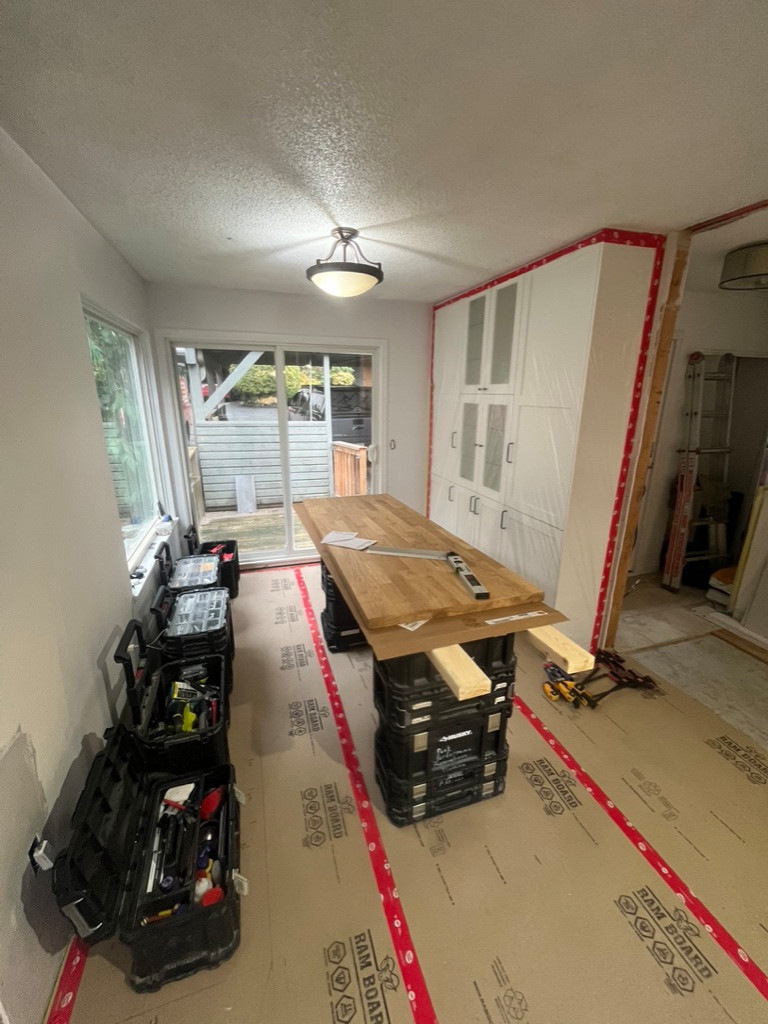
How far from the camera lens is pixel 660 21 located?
2.97 ft

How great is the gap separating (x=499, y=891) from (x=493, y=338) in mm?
3073

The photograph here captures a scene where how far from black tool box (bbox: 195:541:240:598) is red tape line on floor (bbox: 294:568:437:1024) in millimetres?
1396

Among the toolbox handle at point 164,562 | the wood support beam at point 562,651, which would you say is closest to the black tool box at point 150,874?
the wood support beam at point 562,651

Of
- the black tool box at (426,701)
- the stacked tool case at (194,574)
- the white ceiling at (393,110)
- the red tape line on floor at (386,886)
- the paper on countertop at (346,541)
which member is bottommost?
the red tape line on floor at (386,886)

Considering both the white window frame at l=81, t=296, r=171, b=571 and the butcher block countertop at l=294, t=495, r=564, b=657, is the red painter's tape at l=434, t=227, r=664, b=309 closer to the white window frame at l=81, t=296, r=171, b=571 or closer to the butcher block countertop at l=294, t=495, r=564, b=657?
the butcher block countertop at l=294, t=495, r=564, b=657

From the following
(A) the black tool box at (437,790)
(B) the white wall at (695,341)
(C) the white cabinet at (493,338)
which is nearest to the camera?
(A) the black tool box at (437,790)

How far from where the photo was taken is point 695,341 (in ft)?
10.8

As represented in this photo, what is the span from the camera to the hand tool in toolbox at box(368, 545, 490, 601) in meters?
1.49

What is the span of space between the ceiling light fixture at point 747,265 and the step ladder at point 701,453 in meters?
1.10

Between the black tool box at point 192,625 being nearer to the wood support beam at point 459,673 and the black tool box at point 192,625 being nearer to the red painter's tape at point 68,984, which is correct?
the red painter's tape at point 68,984

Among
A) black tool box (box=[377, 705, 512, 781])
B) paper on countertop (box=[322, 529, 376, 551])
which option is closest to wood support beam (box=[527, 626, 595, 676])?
black tool box (box=[377, 705, 512, 781])

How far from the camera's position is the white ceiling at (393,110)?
3.01ft

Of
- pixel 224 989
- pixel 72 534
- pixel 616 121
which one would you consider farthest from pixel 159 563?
pixel 616 121

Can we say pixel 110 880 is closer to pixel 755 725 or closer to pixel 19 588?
pixel 19 588
